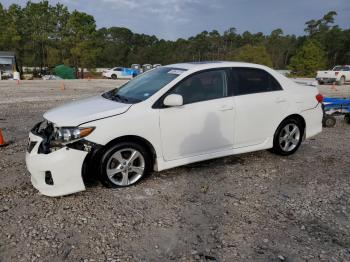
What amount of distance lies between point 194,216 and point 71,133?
177 centimetres

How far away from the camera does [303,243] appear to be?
3275 mm

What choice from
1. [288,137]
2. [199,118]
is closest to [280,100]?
[288,137]

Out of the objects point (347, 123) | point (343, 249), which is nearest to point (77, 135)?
point (343, 249)

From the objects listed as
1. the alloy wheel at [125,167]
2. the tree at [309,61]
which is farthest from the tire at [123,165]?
the tree at [309,61]

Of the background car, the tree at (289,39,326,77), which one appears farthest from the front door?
the tree at (289,39,326,77)

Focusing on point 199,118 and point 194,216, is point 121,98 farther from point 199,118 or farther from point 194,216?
point 194,216

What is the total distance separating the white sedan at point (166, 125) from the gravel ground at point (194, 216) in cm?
32

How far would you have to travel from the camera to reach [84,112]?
4.29 metres

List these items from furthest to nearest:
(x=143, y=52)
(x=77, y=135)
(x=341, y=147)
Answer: (x=143, y=52), (x=341, y=147), (x=77, y=135)

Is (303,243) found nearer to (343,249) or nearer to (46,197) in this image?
(343,249)

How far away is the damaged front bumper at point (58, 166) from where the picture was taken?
3939mm

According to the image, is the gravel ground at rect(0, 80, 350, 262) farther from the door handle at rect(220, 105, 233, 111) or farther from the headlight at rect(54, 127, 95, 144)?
the door handle at rect(220, 105, 233, 111)

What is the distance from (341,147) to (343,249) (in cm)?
405

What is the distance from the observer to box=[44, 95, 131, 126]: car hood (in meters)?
4.11
